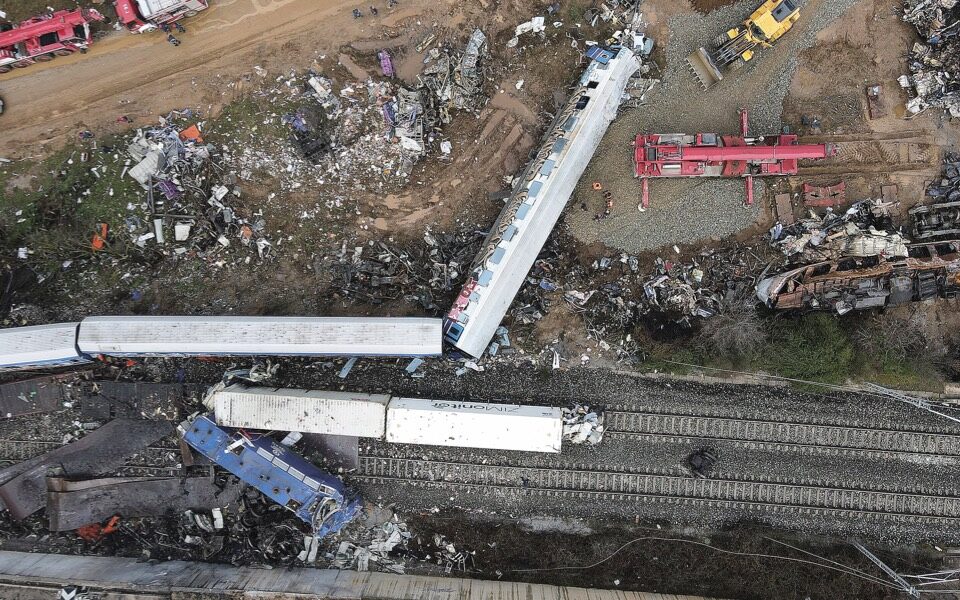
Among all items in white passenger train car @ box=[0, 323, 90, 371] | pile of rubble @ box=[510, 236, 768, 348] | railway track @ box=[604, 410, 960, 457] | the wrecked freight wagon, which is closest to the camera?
white passenger train car @ box=[0, 323, 90, 371]

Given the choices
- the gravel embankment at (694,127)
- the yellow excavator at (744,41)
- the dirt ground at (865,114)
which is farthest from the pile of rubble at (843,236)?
the yellow excavator at (744,41)

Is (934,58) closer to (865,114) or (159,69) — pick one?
(865,114)

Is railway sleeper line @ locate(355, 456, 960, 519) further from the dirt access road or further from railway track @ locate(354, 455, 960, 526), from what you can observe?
the dirt access road

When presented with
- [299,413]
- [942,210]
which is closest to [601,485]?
[299,413]

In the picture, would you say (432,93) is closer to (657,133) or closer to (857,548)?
(657,133)

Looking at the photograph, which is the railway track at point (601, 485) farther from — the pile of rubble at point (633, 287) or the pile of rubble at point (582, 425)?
the pile of rubble at point (633, 287)

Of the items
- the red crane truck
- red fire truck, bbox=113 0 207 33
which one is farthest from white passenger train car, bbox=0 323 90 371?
the red crane truck
